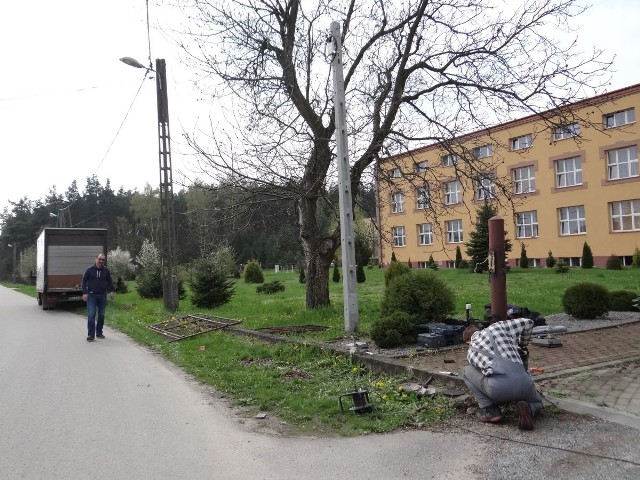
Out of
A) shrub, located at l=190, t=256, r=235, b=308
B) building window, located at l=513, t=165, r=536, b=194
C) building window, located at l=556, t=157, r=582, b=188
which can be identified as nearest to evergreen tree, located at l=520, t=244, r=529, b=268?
building window, located at l=513, t=165, r=536, b=194

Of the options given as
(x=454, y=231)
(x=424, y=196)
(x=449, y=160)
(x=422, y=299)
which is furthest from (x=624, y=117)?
(x=422, y=299)

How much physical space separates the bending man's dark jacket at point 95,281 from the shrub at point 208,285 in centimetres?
630

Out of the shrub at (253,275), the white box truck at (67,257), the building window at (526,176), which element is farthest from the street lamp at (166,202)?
the building window at (526,176)

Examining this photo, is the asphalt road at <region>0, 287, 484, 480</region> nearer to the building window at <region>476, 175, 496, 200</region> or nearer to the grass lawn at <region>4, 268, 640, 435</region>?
the grass lawn at <region>4, 268, 640, 435</region>

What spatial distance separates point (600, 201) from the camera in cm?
3503

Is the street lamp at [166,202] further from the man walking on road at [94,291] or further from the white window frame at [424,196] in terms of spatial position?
the white window frame at [424,196]

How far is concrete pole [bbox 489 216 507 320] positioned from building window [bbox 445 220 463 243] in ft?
133

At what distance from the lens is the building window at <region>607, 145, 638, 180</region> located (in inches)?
1309

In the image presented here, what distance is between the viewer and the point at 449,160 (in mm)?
13930

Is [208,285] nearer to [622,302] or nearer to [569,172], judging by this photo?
[622,302]

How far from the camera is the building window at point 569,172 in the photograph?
36531 mm

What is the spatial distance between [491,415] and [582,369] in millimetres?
2237

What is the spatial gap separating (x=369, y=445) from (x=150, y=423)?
243 centimetres

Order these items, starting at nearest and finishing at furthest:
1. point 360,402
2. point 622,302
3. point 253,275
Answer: point 360,402, point 622,302, point 253,275
